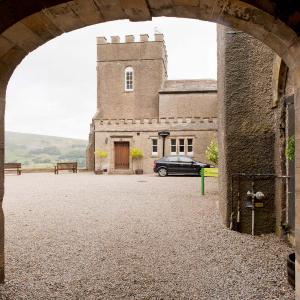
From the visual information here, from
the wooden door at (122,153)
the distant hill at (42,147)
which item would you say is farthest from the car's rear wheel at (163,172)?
the distant hill at (42,147)

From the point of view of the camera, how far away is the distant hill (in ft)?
334

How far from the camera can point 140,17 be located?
3.43 metres

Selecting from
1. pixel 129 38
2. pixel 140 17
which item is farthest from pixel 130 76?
pixel 140 17

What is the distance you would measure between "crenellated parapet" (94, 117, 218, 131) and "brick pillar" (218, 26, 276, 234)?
65.2 ft

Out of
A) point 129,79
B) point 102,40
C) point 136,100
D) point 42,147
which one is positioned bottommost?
point 42,147

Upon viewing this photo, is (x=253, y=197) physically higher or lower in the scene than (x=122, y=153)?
lower

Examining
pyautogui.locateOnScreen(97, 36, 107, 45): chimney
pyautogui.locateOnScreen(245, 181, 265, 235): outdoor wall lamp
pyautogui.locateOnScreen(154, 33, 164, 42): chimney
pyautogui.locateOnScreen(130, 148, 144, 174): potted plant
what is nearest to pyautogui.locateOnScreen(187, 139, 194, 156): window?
pyautogui.locateOnScreen(130, 148, 144, 174): potted plant

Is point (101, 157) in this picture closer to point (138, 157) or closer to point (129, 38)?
point (138, 157)

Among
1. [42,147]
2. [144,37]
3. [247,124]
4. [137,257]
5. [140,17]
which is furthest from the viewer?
[42,147]

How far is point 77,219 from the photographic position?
309 inches

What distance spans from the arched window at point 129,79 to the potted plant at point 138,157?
929cm

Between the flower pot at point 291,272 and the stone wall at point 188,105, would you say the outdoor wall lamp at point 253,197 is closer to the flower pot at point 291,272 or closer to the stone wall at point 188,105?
the flower pot at point 291,272

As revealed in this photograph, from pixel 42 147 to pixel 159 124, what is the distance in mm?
→ 102704

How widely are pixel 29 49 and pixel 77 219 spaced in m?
5.09
